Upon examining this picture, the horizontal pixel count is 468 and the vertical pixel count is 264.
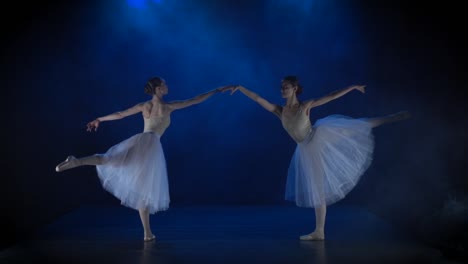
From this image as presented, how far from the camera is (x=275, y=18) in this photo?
636 centimetres

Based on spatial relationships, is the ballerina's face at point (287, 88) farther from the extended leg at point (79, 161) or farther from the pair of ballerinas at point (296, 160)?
the extended leg at point (79, 161)

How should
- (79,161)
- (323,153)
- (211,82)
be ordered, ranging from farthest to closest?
(211,82), (323,153), (79,161)

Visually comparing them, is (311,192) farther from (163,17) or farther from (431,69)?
(163,17)

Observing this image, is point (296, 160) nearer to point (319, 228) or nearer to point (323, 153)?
point (323, 153)

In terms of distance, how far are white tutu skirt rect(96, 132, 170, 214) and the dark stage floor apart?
336 mm

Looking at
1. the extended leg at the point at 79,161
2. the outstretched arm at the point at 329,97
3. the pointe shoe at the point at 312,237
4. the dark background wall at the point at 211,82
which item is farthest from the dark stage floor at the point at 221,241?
the outstretched arm at the point at 329,97

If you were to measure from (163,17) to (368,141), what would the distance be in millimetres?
3236

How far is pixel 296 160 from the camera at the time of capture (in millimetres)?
4281

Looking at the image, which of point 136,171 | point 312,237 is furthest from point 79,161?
point 312,237

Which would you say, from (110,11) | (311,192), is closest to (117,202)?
(110,11)

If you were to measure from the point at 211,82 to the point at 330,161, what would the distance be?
266cm

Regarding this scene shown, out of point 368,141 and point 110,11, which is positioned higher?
point 110,11

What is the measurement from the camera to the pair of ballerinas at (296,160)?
13.4 ft

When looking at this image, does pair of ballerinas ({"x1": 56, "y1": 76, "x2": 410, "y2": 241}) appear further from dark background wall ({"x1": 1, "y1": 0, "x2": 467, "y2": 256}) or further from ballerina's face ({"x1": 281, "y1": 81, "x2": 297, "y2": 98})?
dark background wall ({"x1": 1, "y1": 0, "x2": 467, "y2": 256})
